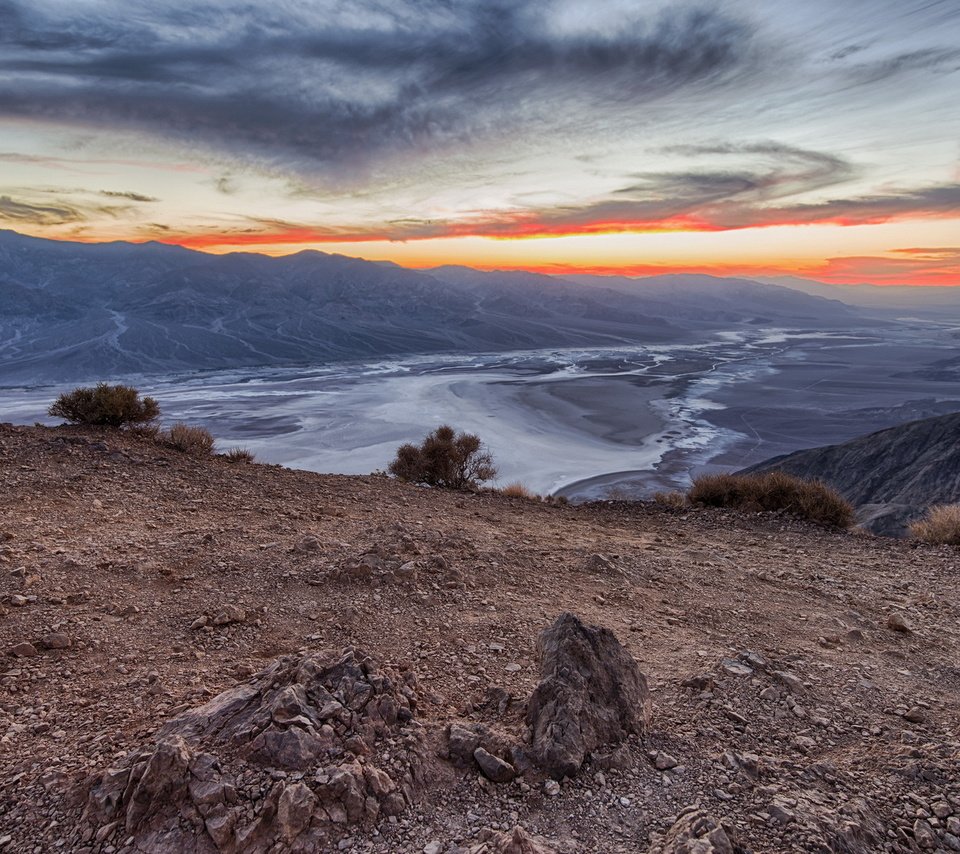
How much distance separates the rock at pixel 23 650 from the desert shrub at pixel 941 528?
8.78 m

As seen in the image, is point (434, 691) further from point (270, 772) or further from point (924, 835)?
point (924, 835)

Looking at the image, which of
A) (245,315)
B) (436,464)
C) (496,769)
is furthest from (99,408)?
(245,315)

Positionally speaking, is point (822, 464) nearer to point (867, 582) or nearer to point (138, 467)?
point (867, 582)

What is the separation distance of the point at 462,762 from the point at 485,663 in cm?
95

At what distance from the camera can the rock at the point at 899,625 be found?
14.5ft

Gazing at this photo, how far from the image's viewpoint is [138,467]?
6758mm

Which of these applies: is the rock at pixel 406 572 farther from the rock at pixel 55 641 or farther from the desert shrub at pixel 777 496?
the desert shrub at pixel 777 496

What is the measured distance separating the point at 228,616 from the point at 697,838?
283cm

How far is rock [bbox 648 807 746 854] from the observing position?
1.87 metres

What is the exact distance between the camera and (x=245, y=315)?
11606 centimetres

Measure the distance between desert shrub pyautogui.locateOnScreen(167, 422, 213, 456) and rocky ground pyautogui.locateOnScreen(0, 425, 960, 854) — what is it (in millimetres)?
2176

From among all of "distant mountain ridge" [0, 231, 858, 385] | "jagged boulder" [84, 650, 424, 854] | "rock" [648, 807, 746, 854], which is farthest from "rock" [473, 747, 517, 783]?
"distant mountain ridge" [0, 231, 858, 385]

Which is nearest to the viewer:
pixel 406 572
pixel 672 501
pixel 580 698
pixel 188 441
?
pixel 580 698

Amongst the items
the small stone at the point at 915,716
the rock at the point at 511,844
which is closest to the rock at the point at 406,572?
the rock at the point at 511,844
